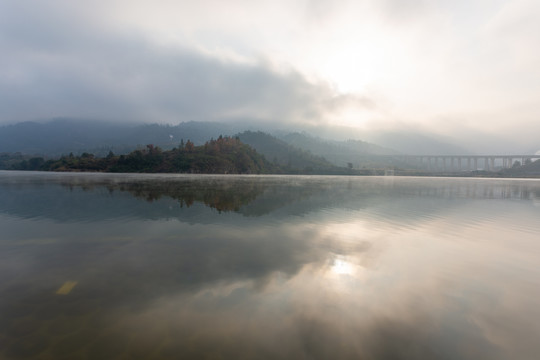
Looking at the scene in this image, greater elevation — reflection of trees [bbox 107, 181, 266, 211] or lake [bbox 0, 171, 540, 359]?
reflection of trees [bbox 107, 181, 266, 211]

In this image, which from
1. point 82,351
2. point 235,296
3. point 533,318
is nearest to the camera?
point 82,351

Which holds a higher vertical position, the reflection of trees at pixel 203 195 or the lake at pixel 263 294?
the reflection of trees at pixel 203 195

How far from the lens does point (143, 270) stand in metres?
9.59

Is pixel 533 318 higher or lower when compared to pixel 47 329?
lower

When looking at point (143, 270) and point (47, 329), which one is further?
point (143, 270)

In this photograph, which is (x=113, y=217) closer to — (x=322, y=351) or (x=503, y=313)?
(x=322, y=351)

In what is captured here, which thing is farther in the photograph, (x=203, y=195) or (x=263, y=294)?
(x=203, y=195)

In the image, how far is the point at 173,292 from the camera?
781 cm

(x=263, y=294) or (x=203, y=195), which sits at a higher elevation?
(x=203, y=195)

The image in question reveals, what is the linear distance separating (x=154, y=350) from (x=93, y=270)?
233 inches

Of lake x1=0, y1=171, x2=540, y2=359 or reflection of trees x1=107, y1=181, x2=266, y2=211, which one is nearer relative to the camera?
lake x1=0, y1=171, x2=540, y2=359

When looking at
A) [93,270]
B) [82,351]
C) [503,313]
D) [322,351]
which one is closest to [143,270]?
[93,270]

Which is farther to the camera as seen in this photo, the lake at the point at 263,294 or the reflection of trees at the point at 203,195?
the reflection of trees at the point at 203,195

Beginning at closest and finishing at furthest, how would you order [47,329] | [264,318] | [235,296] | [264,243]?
[47,329], [264,318], [235,296], [264,243]
